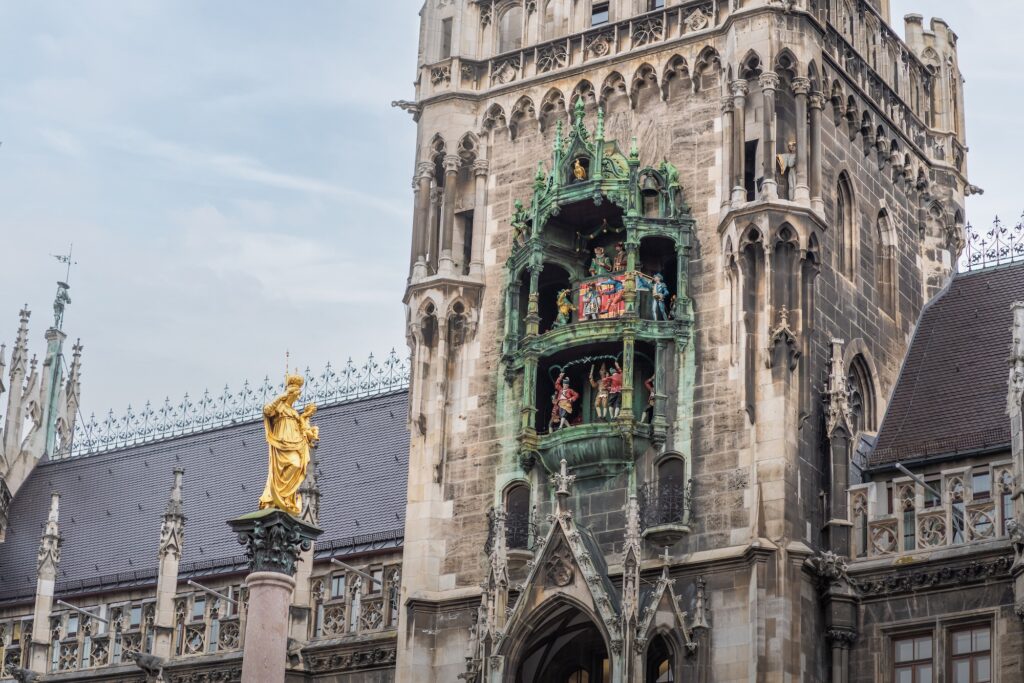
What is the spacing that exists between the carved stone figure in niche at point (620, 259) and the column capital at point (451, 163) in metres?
4.09

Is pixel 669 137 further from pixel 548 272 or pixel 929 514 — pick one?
pixel 929 514

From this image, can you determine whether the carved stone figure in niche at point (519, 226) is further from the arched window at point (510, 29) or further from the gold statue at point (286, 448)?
the gold statue at point (286, 448)

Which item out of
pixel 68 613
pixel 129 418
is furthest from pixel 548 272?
pixel 129 418

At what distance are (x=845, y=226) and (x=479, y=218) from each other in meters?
7.08

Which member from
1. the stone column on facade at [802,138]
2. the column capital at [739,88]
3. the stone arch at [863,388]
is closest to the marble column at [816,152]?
the stone column on facade at [802,138]

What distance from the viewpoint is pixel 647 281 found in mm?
42000

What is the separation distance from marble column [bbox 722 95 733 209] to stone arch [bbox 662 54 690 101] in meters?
1.28

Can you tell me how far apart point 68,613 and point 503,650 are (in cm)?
Result: 1576

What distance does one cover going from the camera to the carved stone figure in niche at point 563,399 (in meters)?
42.0

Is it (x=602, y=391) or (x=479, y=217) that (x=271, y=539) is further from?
(x=479, y=217)


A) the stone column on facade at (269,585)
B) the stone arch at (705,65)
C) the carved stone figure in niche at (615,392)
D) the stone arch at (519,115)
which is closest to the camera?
the stone column on facade at (269,585)

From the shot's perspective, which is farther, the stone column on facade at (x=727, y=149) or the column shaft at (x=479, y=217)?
the column shaft at (x=479, y=217)

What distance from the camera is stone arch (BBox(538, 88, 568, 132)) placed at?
44562 millimetres

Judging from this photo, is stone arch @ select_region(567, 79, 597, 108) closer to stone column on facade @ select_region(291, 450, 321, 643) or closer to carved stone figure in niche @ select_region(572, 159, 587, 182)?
carved stone figure in niche @ select_region(572, 159, 587, 182)
